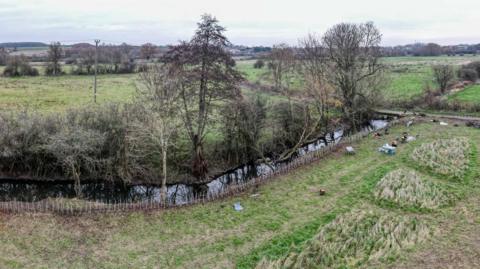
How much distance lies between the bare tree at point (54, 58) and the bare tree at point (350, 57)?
180 feet

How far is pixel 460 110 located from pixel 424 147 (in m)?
19.7

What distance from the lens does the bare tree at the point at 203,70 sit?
25734mm

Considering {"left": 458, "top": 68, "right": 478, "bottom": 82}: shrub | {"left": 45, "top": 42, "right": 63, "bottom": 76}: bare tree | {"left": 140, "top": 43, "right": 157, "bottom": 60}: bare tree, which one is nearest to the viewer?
{"left": 458, "top": 68, "right": 478, "bottom": 82}: shrub

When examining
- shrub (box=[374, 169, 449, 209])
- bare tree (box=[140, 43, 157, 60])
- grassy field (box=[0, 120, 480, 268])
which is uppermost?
bare tree (box=[140, 43, 157, 60])

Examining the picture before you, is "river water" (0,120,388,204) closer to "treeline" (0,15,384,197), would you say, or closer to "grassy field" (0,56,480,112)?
"treeline" (0,15,384,197)

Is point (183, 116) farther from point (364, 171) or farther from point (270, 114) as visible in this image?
point (364, 171)

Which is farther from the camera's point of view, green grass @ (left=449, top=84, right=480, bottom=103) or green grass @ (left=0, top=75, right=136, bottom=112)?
green grass @ (left=449, top=84, right=480, bottom=103)

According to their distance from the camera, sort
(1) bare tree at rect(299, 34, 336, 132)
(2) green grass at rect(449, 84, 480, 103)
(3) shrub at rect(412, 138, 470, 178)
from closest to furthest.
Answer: (3) shrub at rect(412, 138, 470, 178)
(1) bare tree at rect(299, 34, 336, 132)
(2) green grass at rect(449, 84, 480, 103)

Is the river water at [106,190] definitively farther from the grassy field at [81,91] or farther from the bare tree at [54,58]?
the bare tree at [54,58]

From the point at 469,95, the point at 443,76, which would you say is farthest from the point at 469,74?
the point at 469,95

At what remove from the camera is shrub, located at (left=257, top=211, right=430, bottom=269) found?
15406mm

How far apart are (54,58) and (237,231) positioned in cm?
6819

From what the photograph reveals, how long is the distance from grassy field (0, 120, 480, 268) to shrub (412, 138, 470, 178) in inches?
38.4

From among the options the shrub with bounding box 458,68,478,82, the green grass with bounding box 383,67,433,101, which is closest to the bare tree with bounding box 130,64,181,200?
the green grass with bounding box 383,67,433,101
